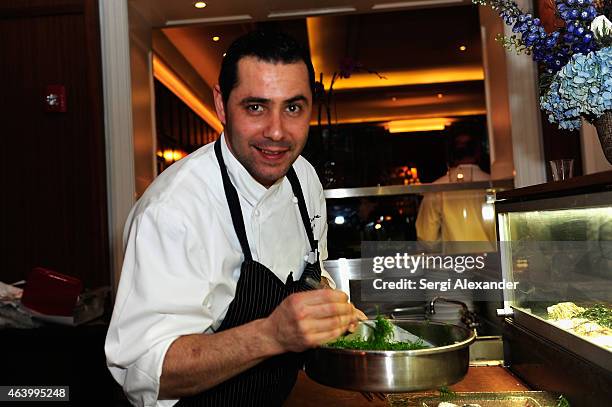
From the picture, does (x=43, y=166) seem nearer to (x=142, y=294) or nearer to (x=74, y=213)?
(x=74, y=213)

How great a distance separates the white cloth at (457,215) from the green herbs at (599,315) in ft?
8.57

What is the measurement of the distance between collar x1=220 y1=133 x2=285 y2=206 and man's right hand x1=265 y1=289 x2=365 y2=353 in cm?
48

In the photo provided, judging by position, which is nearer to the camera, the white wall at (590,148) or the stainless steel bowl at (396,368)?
the stainless steel bowl at (396,368)

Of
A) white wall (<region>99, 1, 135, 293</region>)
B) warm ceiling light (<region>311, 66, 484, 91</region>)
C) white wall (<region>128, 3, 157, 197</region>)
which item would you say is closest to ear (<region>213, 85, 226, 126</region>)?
white wall (<region>99, 1, 135, 293</region>)

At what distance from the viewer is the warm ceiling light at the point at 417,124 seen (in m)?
9.80

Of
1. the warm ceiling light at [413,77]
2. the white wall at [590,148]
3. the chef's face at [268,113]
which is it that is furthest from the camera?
the warm ceiling light at [413,77]

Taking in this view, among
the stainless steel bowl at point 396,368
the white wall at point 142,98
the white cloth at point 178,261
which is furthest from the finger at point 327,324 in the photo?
the white wall at point 142,98

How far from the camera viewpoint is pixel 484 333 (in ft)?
9.63

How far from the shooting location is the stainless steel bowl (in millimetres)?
1294

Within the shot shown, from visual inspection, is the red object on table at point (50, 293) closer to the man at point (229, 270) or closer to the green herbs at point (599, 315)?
the man at point (229, 270)

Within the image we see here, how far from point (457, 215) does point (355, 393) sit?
263 centimetres

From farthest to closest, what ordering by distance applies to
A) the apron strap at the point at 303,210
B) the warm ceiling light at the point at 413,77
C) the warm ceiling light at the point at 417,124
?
the warm ceiling light at the point at 417,124 → the warm ceiling light at the point at 413,77 → the apron strap at the point at 303,210

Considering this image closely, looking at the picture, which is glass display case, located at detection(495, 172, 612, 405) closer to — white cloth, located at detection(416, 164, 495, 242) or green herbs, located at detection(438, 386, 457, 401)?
green herbs, located at detection(438, 386, 457, 401)

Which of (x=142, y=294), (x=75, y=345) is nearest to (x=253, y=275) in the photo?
(x=142, y=294)
